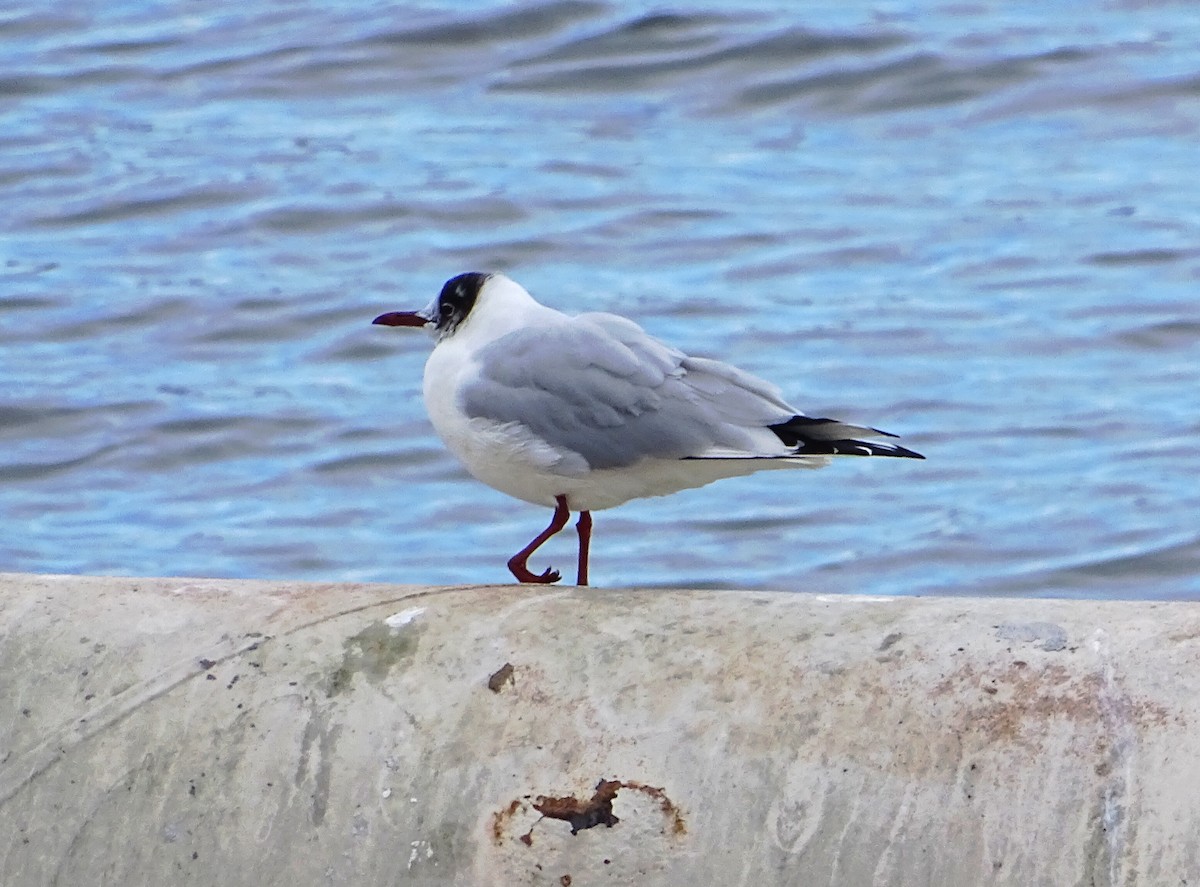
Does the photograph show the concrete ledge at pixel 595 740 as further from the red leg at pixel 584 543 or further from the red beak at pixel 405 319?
the red beak at pixel 405 319

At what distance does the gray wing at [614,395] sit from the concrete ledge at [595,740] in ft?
2.20

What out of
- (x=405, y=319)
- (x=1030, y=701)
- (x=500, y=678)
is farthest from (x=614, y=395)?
(x=1030, y=701)

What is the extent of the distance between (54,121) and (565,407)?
9.63 m

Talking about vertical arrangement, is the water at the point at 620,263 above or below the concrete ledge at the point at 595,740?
below

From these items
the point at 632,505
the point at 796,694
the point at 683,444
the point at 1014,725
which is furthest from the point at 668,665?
the point at 632,505

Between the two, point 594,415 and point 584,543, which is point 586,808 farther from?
point 584,543

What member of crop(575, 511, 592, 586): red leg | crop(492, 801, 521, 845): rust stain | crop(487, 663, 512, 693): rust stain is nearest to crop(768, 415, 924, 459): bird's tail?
crop(575, 511, 592, 586): red leg

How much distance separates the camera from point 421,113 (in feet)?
40.1

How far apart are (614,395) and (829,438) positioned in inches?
16.9

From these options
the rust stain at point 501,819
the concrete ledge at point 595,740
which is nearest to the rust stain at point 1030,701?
the concrete ledge at point 595,740

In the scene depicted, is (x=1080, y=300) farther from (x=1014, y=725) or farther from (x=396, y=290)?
(x=1014, y=725)

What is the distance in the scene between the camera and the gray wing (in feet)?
12.3

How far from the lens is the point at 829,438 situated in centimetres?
359

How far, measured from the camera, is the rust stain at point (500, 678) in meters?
2.94
